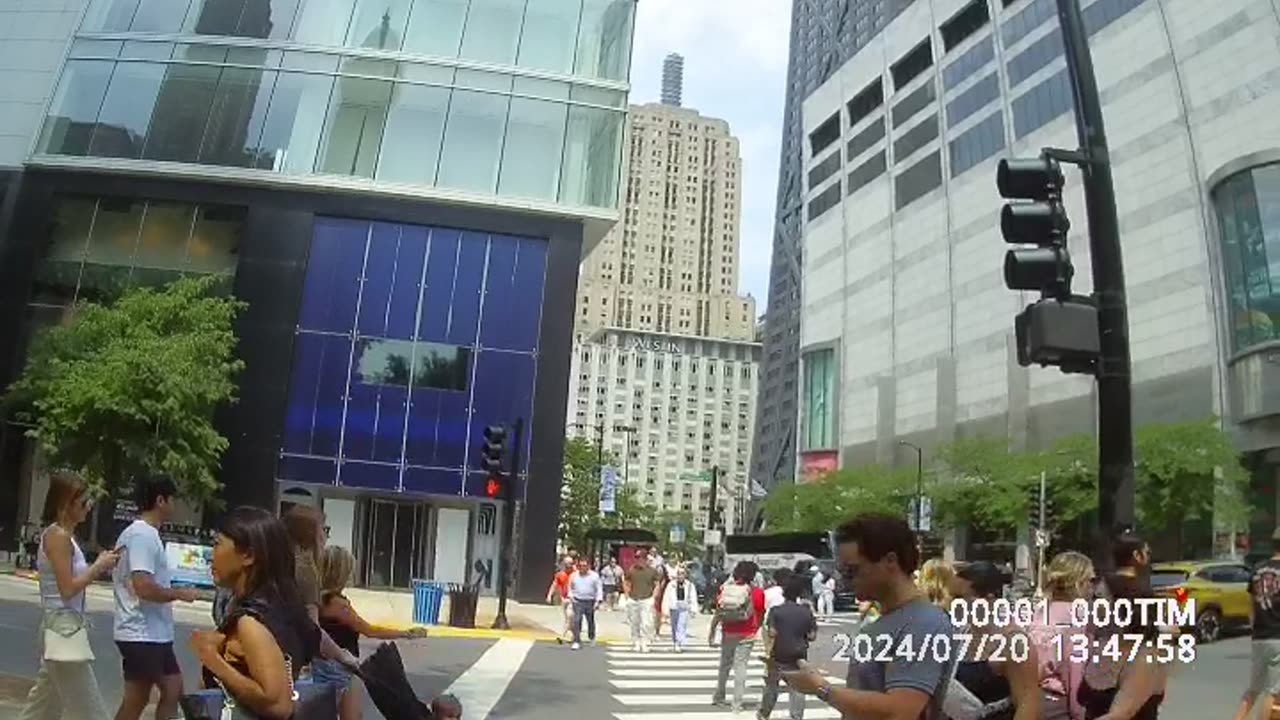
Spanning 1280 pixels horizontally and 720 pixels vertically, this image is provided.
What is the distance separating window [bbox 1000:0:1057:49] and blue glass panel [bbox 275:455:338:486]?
51.3 m

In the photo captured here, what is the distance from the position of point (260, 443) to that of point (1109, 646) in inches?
1177

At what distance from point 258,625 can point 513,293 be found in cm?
3042

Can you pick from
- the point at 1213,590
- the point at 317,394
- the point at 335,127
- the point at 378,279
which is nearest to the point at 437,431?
the point at 317,394

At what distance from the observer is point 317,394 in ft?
106

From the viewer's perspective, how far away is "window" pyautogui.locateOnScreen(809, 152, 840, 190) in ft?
305

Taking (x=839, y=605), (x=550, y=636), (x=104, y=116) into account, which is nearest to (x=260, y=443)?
(x=104, y=116)

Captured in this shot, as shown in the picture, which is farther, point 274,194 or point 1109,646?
A: point 274,194

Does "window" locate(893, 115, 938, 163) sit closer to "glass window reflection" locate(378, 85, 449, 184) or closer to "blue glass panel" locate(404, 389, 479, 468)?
"glass window reflection" locate(378, 85, 449, 184)

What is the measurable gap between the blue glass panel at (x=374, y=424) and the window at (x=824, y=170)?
66.4m

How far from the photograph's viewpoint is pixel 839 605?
4234 centimetres

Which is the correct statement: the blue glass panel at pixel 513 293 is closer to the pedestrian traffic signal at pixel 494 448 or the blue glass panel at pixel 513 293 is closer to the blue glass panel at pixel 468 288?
the blue glass panel at pixel 468 288

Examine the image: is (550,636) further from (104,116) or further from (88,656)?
(104,116)

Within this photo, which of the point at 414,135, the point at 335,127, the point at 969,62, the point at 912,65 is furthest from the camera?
the point at 912,65

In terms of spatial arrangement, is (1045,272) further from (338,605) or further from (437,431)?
(437,431)
